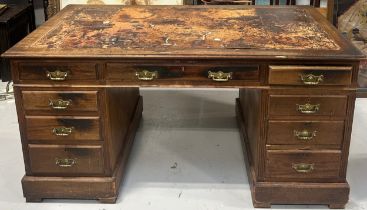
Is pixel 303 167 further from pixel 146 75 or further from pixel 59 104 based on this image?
pixel 59 104

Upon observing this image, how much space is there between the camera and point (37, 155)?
2.59 m

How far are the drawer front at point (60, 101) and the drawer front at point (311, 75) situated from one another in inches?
34.0

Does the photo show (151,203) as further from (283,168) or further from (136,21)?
(136,21)

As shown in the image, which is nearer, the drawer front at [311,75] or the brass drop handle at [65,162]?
the drawer front at [311,75]

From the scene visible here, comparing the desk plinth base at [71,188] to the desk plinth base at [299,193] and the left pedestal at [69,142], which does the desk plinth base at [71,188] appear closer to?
the left pedestal at [69,142]

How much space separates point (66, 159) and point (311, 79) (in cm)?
125

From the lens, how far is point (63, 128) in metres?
2.53

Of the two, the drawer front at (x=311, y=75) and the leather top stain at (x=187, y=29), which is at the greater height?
the leather top stain at (x=187, y=29)

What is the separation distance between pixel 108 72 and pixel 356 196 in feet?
4.71

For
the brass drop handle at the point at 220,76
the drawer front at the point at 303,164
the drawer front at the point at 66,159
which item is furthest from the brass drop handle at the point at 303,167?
the drawer front at the point at 66,159

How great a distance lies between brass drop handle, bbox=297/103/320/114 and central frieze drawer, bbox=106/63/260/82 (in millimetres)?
248

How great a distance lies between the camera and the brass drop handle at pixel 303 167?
2542mm

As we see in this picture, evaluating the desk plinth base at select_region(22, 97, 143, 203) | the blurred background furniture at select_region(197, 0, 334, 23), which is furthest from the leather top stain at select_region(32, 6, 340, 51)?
the blurred background furniture at select_region(197, 0, 334, 23)

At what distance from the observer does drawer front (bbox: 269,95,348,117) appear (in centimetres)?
242
